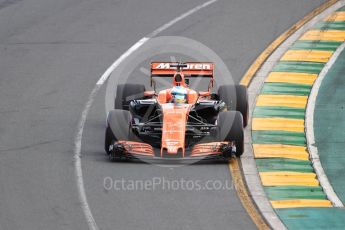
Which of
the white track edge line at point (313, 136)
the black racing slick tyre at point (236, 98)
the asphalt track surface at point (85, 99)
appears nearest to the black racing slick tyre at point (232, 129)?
the asphalt track surface at point (85, 99)

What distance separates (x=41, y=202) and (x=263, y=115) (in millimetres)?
7559

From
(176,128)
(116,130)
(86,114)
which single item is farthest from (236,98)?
(86,114)

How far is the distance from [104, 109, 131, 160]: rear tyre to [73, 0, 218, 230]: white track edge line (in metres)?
0.67

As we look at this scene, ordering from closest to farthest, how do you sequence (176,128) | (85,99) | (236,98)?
(176,128), (236,98), (85,99)

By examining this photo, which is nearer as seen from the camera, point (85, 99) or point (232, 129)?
point (232, 129)

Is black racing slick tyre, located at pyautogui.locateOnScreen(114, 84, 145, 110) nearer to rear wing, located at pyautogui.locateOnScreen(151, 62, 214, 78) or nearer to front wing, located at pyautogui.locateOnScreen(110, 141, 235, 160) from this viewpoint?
rear wing, located at pyautogui.locateOnScreen(151, 62, 214, 78)

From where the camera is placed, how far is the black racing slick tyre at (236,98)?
25.0 meters

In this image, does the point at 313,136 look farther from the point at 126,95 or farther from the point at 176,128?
the point at 126,95

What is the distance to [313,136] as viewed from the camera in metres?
24.7

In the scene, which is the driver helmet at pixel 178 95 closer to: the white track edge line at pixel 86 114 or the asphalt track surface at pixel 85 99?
the asphalt track surface at pixel 85 99

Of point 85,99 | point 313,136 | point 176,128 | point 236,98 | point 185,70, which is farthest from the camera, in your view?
point 85,99

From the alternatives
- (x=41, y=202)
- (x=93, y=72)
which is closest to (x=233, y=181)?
(x=41, y=202)

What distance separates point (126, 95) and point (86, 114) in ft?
4.87

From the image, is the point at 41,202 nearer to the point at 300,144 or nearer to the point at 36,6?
the point at 300,144
